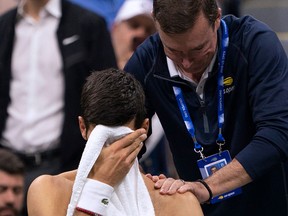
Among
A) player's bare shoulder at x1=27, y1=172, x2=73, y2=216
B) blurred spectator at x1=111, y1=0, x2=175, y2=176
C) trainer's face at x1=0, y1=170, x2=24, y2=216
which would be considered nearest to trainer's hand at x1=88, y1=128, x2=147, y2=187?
player's bare shoulder at x1=27, y1=172, x2=73, y2=216

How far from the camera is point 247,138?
4309 millimetres

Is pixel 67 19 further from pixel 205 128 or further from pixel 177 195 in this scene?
pixel 177 195

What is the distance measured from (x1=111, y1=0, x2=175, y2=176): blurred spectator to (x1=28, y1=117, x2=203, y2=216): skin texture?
2737 millimetres

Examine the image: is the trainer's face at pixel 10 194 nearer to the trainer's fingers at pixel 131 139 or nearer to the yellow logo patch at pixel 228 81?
the yellow logo patch at pixel 228 81

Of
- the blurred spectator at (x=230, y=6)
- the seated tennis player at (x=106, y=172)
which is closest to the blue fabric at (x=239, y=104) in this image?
the seated tennis player at (x=106, y=172)

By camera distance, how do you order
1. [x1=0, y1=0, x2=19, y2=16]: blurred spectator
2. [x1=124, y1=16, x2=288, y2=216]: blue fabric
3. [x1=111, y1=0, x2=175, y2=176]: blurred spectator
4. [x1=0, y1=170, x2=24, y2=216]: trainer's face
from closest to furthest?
[x1=124, y1=16, x2=288, y2=216]: blue fabric → [x1=0, y1=170, x2=24, y2=216]: trainer's face → [x1=111, y1=0, x2=175, y2=176]: blurred spectator → [x1=0, y1=0, x2=19, y2=16]: blurred spectator

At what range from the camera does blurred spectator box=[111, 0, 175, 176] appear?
6445mm

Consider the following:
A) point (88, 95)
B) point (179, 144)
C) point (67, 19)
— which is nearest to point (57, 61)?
point (67, 19)

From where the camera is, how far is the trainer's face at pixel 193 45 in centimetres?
403

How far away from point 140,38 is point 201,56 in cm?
236

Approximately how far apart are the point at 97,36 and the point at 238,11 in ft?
6.41

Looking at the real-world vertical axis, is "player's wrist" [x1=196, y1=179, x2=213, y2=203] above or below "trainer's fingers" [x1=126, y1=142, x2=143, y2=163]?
below

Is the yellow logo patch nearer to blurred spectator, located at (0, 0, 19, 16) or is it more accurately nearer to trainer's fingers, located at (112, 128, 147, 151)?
trainer's fingers, located at (112, 128, 147, 151)

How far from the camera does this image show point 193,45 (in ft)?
13.3
